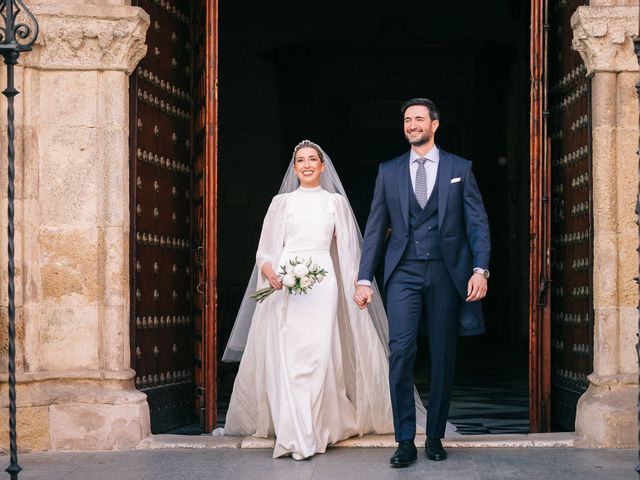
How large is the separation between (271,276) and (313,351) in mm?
506

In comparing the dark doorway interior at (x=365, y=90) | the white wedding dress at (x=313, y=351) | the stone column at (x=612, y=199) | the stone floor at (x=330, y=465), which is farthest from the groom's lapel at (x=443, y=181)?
the dark doorway interior at (x=365, y=90)

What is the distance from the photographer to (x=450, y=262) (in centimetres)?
632

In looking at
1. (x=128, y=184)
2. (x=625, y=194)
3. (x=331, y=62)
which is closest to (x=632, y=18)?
(x=625, y=194)

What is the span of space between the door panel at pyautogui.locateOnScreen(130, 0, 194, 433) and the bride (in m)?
0.65

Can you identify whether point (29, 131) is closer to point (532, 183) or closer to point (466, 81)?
point (532, 183)

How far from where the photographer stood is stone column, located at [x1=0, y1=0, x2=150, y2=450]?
6.95 meters

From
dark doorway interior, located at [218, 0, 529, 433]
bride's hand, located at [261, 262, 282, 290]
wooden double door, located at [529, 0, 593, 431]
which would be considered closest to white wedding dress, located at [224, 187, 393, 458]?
bride's hand, located at [261, 262, 282, 290]

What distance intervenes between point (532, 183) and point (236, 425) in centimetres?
245

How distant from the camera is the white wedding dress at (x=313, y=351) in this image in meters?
6.80

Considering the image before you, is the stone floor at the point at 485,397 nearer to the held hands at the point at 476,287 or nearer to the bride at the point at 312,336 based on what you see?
A: the bride at the point at 312,336

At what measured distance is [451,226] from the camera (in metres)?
6.34

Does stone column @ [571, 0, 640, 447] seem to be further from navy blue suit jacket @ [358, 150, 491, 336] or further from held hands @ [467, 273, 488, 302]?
held hands @ [467, 273, 488, 302]

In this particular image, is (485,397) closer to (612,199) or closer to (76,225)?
(612,199)

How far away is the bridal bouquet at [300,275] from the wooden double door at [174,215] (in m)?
0.91
